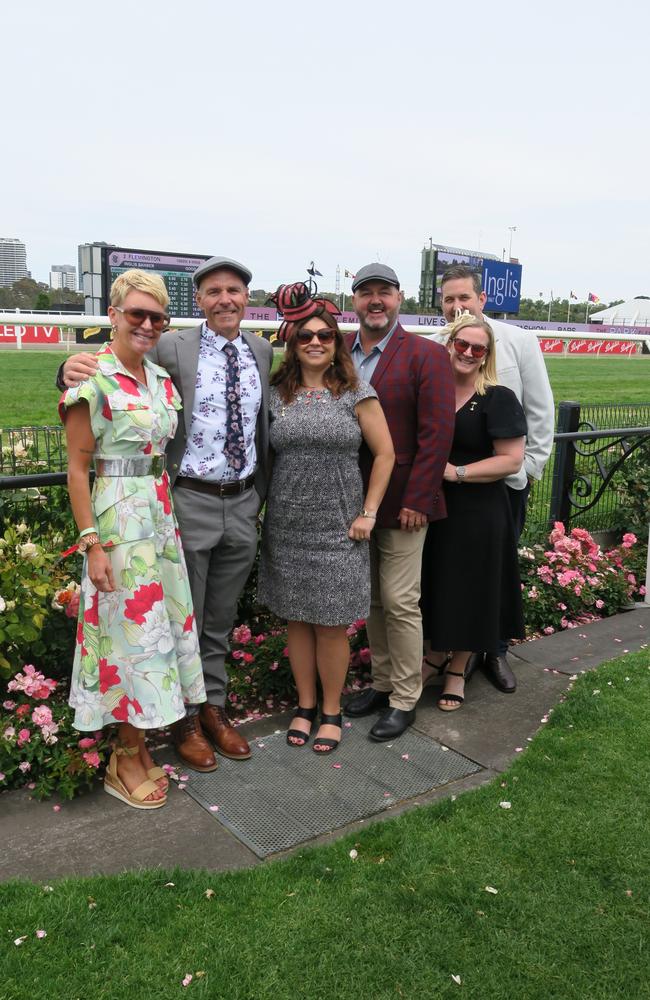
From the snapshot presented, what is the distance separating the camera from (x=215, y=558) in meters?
3.57

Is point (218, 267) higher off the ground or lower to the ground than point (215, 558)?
higher

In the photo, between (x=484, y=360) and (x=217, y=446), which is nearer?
(x=217, y=446)

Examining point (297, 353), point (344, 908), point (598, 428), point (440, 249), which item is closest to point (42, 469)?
point (297, 353)

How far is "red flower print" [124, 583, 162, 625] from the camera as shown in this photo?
10.2 ft

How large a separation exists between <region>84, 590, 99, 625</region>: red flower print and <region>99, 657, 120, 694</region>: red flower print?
0.15m

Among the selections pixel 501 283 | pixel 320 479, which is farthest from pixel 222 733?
pixel 501 283

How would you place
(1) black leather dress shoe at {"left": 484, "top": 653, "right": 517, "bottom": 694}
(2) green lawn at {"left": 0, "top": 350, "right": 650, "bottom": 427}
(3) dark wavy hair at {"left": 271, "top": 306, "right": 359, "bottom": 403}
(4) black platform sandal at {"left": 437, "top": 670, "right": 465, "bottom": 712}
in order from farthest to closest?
(2) green lawn at {"left": 0, "top": 350, "right": 650, "bottom": 427} < (1) black leather dress shoe at {"left": 484, "top": 653, "right": 517, "bottom": 694} < (4) black platform sandal at {"left": 437, "top": 670, "right": 465, "bottom": 712} < (3) dark wavy hair at {"left": 271, "top": 306, "right": 359, "bottom": 403}

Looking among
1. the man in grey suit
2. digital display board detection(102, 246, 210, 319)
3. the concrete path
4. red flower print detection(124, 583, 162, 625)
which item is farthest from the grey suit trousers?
digital display board detection(102, 246, 210, 319)

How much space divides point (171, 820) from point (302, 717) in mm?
863

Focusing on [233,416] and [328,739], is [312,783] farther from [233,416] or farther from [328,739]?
[233,416]

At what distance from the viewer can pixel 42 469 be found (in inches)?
157

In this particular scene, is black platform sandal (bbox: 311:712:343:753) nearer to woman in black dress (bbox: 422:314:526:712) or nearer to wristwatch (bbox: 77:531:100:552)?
woman in black dress (bbox: 422:314:526:712)

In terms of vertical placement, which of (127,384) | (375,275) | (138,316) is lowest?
(127,384)

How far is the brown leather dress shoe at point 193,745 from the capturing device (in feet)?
11.4
